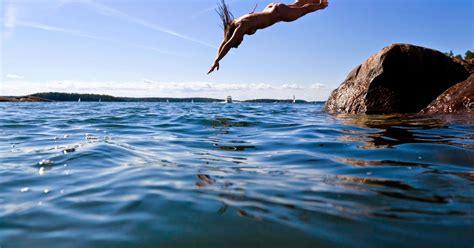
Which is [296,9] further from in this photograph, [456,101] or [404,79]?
[456,101]

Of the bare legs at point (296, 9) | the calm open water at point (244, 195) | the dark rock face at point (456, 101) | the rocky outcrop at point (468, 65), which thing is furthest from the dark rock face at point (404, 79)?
the calm open water at point (244, 195)

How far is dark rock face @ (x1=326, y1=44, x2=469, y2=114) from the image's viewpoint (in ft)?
34.8

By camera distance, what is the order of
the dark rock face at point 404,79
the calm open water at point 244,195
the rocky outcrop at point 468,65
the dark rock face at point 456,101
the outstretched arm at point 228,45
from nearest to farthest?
the calm open water at point 244,195, the outstretched arm at point 228,45, the dark rock face at point 456,101, the dark rock face at point 404,79, the rocky outcrop at point 468,65

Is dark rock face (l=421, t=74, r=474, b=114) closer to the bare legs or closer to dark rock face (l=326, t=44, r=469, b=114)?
dark rock face (l=326, t=44, r=469, b=114)

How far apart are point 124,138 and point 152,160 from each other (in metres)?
2.44

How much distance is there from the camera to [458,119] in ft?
25.5

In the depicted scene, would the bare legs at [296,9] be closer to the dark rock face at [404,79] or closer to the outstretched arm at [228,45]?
the outstretched arm at [228,45]

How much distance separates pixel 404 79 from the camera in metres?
10.7

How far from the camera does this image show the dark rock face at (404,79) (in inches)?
418

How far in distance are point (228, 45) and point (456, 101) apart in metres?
6.41

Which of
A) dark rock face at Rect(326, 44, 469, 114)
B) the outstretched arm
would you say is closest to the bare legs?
the outstretched arm

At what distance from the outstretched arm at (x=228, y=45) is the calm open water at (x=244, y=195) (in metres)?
2.97

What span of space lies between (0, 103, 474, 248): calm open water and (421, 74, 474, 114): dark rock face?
4710 mm

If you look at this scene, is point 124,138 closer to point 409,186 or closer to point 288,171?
point 288,171
